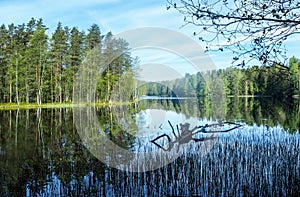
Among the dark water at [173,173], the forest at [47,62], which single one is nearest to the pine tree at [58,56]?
the forest at [47,62]

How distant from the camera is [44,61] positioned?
45812mm

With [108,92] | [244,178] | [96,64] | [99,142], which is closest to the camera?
[244,178]

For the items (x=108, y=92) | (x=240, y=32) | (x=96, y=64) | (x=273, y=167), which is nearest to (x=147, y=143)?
(x=273, y=167)

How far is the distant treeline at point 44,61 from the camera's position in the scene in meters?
44.6

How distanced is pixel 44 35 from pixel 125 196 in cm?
4291

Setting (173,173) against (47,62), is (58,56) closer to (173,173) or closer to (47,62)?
(47,62)

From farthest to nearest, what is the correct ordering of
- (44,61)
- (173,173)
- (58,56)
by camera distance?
(58,56)
(44,61)
(173,173)

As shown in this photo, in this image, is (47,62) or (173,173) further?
(47,62)

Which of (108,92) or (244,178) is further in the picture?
(108,92)

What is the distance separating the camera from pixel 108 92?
4812 centimetres

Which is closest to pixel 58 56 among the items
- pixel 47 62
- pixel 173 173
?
pixel 47 62

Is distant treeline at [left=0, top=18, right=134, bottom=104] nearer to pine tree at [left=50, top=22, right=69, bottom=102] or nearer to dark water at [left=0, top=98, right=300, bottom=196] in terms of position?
pine tree at [left=50, top=22, right=69, bottom=102]

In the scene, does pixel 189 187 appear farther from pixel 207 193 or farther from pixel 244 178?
pixel 244 178

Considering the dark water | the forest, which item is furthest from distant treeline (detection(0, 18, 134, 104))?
the dark water
